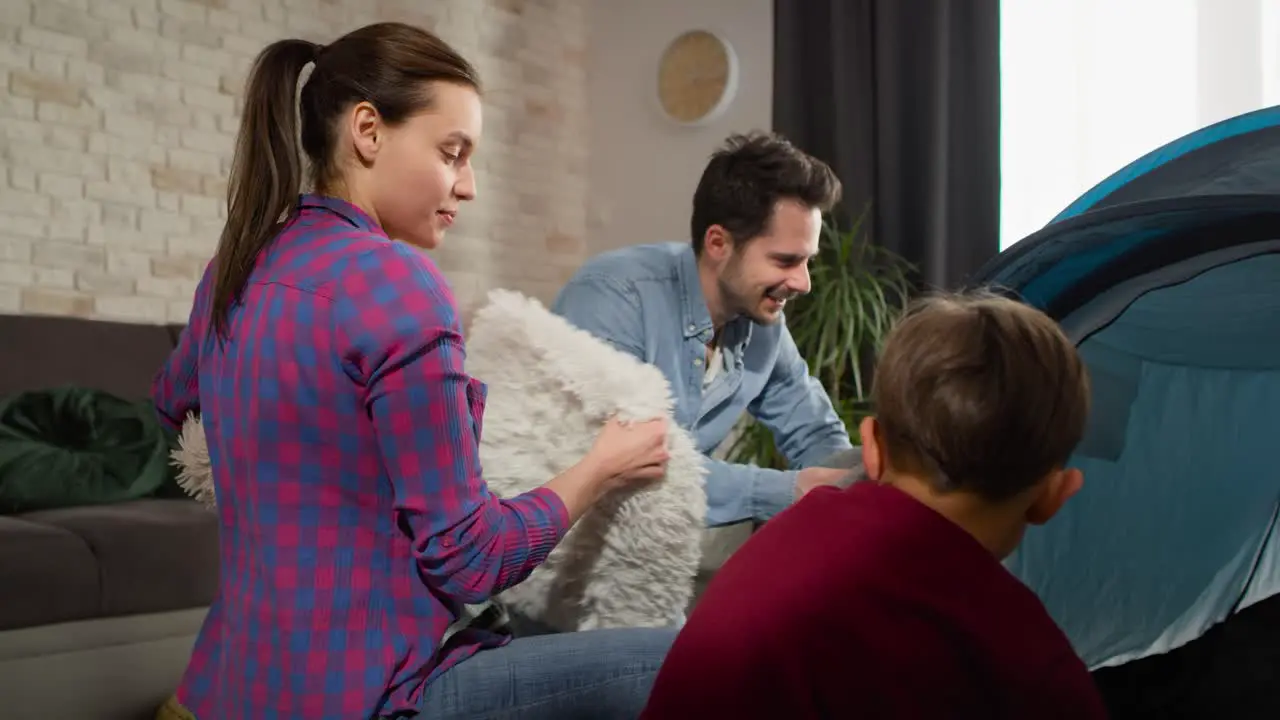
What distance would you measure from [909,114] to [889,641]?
2987 millimetres

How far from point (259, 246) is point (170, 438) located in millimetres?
1914

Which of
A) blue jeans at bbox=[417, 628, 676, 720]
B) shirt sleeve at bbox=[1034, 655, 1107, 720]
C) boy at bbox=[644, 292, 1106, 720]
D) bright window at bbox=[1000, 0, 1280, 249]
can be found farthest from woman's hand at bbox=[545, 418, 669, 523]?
bright window at bbox=[1000, 0, 1280, 249]

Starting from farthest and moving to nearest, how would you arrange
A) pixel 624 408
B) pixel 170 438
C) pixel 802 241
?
pixel 170 438 < pixel 802 241 < pixel 624 408

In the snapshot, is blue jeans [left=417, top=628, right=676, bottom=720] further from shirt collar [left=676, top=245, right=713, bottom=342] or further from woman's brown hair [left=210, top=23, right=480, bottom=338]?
shirt collar [left=676, top=245, right=713, bottom=342]

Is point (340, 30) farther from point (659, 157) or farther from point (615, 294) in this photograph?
point (615, 294)

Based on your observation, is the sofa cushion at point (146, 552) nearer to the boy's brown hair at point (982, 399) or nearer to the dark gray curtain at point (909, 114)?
the boy's brown hair at point (982, 399)

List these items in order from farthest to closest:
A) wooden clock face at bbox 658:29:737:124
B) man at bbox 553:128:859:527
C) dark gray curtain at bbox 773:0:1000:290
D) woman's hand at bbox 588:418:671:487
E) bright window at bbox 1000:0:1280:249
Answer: wooden clock face at bbox 658:29:737:124, dark gray curtain at bbox 773:0:1000:290, bright window at bbox 1000:0:1280:249, man at bbox 553:128:859:527, woman's hand at bbox 588:418:671:487

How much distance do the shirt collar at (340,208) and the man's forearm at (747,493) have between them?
0.70 meters

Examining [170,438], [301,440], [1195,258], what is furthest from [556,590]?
[170,438]

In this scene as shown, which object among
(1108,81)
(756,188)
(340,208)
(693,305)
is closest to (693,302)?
(693,305)

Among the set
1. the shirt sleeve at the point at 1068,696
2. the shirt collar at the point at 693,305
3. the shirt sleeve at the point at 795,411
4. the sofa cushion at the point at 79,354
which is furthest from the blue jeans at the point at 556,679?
the sofa cushion at the point at 79,354

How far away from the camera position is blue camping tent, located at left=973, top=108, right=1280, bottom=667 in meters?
1.53

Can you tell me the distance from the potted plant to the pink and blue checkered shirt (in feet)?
7.68

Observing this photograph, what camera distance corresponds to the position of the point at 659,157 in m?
4.60
